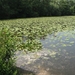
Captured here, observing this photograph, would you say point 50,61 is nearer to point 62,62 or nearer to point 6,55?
point 62,62

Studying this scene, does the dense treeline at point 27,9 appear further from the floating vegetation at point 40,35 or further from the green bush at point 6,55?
the green bush at point 6,55

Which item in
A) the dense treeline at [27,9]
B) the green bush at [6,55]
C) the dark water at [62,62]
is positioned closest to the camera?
the green bush at [6,55]

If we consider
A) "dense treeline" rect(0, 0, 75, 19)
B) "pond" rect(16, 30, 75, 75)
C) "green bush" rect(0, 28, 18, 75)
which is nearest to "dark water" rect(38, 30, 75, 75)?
"pond" rect(16, 30, 75, 75)

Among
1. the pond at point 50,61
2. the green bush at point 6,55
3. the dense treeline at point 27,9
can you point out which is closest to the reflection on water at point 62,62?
the pond at point 50,61

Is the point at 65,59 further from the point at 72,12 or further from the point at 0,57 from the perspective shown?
the point at 72,12

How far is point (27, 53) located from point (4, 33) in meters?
3.40

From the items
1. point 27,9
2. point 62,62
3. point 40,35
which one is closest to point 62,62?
point 62,62

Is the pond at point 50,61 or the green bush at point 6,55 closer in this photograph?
the green bush at point 6,55

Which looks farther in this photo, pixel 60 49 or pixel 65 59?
pixel 60 49

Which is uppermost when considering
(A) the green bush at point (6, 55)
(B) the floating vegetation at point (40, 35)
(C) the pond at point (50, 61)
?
(A) the green bush at point (6, 55)

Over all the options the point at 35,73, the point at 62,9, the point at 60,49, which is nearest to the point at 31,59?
the point at 35,73

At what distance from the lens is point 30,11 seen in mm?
42062

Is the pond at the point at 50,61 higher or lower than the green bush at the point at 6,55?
lower

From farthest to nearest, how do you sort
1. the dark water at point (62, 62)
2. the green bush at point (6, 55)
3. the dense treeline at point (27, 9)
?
1. the dense treeline at point (27, 9)
2. the dark water at point (62, 62)
3. the green bush at point (6, 55)
